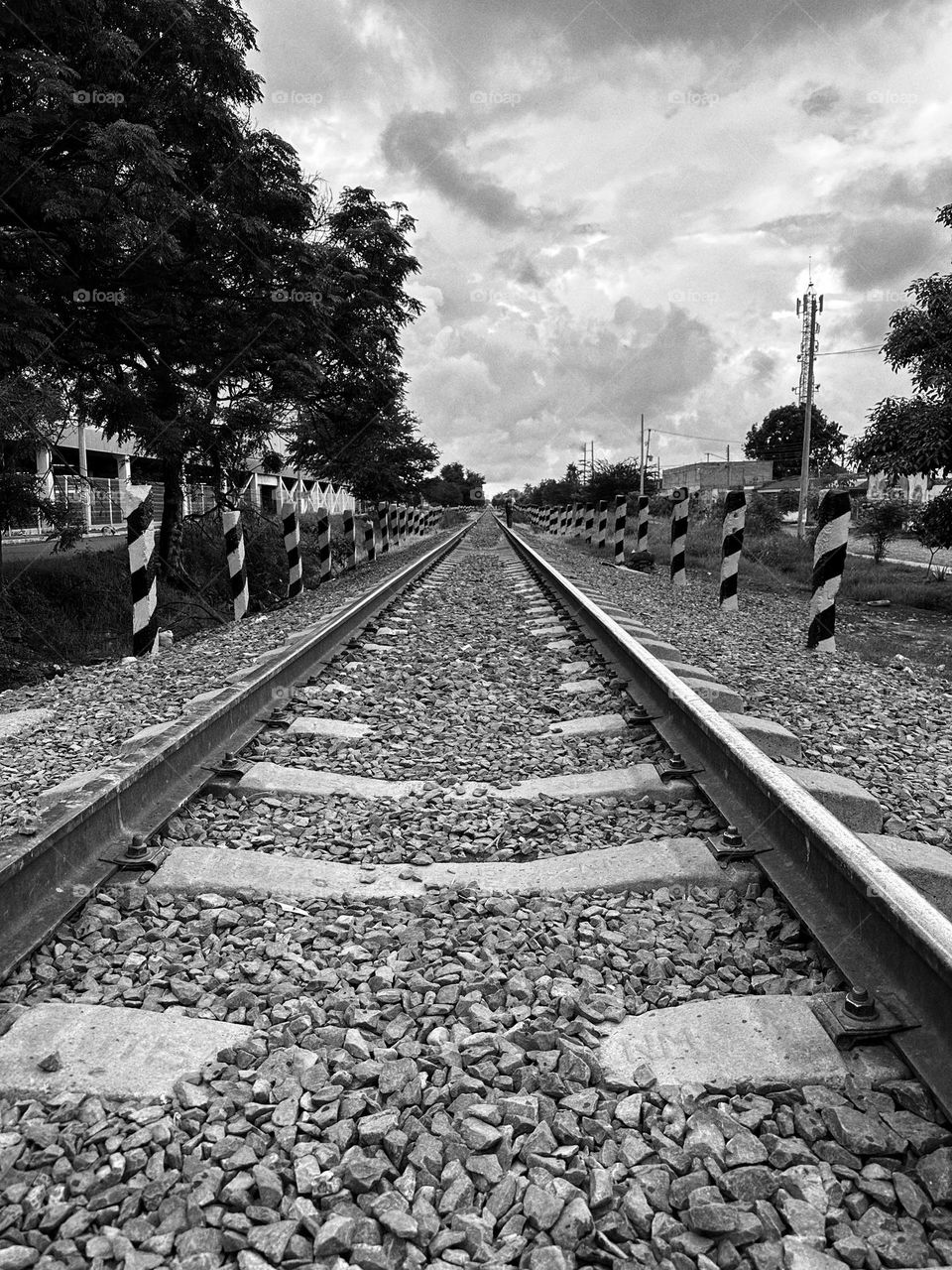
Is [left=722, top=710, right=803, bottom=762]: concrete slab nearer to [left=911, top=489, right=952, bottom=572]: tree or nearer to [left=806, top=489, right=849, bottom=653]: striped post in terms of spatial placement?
[left=806, top=489, right=849, bottom=653]: striped post

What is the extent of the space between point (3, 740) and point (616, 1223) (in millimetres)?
3773

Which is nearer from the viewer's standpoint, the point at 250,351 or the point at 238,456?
the point at 250,351

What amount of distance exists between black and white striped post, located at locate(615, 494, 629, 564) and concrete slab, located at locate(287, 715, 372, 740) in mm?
11697

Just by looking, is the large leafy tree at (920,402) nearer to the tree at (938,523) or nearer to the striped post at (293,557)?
the tree at (938,523)

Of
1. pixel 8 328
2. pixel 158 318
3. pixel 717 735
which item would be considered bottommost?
pixel 717 735

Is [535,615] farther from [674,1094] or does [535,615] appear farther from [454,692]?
[674,1094]

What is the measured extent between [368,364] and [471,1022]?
17709 mm

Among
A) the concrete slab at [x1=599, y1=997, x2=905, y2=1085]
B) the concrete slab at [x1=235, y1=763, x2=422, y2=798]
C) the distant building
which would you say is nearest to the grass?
the concrete slab at [x1=235, y1=763, x2=422, y2=798]

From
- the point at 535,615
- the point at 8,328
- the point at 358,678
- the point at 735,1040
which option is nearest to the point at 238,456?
the point at 8,328

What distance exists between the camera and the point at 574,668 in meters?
5.47

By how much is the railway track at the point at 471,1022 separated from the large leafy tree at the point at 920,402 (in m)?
9.38

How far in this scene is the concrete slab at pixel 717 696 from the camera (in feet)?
13.0

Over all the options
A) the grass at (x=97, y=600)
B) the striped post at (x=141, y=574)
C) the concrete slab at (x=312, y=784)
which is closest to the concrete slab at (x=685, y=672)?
the concrete slab at (x=312, y=784)

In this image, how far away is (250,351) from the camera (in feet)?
36.4
